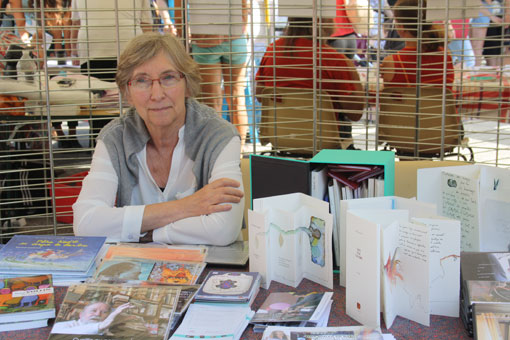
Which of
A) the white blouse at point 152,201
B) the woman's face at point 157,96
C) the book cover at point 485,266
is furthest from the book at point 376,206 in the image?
the woman's face at point 157,96

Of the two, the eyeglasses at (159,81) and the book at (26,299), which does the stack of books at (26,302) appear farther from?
the eyeglasses at (159,81)

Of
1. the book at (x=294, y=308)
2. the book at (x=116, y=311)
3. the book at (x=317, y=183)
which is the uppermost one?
the book at (x=317, y=183)

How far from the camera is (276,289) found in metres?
1.51

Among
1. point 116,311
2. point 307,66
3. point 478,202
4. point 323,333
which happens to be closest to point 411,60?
point 307,66

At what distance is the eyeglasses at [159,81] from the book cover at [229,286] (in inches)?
37.6

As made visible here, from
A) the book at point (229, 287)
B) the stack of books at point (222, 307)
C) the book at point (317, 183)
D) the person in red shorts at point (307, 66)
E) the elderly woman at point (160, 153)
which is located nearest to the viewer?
the stack of books at point (222, 307)

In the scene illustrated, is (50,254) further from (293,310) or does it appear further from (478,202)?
(478,202)

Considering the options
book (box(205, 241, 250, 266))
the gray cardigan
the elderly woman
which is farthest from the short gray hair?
book (box(205, 241, 250, 266))

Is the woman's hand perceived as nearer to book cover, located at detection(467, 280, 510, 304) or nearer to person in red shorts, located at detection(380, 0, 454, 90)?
book cover, located at detection(467, 280, 510, 304)

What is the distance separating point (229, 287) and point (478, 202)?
71 cm

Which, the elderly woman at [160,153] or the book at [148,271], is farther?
the elderly woman at [160,153]

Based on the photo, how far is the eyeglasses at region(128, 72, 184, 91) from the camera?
2.25 meters

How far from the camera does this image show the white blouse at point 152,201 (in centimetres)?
193

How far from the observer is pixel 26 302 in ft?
4.57
